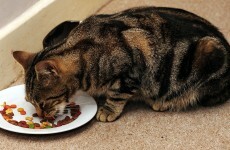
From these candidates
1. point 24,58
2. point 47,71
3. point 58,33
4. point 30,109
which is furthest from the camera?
point 58,33

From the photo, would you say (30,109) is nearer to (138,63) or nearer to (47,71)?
(47,71)

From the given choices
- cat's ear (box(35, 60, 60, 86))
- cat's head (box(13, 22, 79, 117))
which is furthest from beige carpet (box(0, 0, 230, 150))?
cat's ear (box(35, 60, 60, 86))

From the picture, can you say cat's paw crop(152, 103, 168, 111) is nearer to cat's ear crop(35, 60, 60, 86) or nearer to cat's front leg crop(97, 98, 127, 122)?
cat's front leg crop(97, 98, 127, 122)

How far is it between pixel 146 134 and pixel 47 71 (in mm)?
467

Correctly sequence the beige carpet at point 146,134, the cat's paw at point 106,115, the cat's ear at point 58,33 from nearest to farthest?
1. the beige carpet at point 146,134
2. the cat's paw at point 106,115
3. the cat's ear at point 58,33

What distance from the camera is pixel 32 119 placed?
5.89ft

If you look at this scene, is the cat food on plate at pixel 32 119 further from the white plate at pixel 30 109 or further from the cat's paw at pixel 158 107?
the cat's paw at pixel 158 107

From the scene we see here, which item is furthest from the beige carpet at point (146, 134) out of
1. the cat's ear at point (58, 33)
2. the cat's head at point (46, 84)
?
the cat's ear at point (58, 33)

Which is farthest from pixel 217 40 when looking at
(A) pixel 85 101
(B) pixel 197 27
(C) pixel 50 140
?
(C) pixel 50 140

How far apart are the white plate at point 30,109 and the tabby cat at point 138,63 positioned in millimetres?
61

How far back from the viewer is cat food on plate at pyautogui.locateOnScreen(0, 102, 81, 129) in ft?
5.70

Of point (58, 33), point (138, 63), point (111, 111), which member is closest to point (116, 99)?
point (111, 111)

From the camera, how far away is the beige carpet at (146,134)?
168 centimetres

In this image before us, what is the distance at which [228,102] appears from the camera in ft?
6.31
